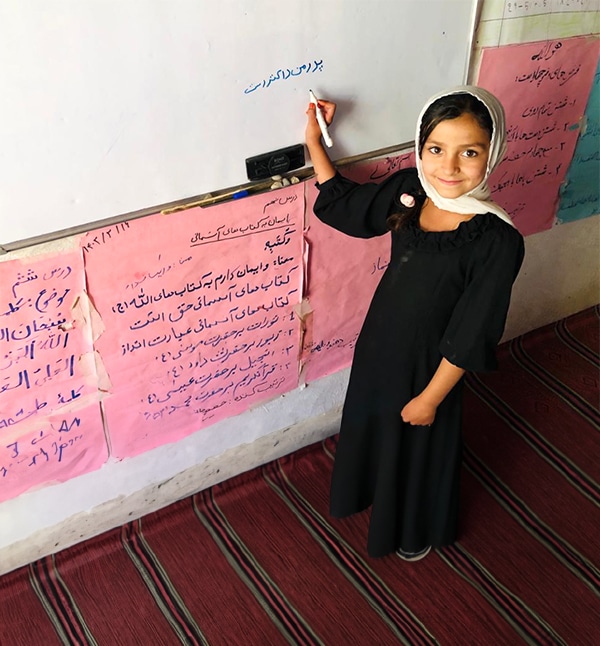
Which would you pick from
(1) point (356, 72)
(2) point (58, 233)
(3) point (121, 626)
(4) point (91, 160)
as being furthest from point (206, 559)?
(1) point (356, 72)

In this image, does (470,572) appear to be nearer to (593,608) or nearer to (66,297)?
(593,608)

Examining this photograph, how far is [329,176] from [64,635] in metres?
1.13

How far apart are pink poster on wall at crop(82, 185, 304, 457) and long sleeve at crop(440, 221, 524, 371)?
41 cm

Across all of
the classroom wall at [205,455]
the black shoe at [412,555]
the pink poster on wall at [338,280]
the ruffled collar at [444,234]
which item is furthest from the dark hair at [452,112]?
the black shoe at [412,555]

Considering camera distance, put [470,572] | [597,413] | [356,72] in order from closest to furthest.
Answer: [356,72] → [470,572] → [597,413]

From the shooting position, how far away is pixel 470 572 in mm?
1601

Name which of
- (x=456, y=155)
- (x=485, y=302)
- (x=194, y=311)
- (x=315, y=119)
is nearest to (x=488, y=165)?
(x=456, y=155)

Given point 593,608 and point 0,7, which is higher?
point 0,7

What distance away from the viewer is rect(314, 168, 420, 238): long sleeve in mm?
1320

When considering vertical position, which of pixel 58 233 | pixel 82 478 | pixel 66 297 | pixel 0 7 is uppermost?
pixel 0 7

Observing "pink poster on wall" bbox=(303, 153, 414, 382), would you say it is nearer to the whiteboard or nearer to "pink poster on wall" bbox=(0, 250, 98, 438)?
the whiteboard

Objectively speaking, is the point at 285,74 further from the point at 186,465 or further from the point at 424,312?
the point at 186,465

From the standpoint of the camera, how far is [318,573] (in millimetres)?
1594

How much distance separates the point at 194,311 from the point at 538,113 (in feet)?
3.23
